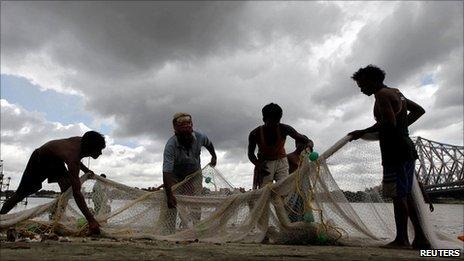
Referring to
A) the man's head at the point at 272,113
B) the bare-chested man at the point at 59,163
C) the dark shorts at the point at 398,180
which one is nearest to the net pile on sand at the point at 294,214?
the dark shorts at the point at 398,180

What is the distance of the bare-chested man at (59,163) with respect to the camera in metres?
4.88

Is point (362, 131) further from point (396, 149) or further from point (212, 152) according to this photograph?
point (212, 152)

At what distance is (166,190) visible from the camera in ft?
17.6

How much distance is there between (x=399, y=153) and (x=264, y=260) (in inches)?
82.4

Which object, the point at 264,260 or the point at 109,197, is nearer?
the point at 264,260

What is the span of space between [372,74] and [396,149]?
2.69 ft

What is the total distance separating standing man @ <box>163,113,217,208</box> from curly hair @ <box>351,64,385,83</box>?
2355mm

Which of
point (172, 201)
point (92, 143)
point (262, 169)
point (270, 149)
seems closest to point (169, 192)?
point (172, 201)

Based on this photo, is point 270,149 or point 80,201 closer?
point 80,201

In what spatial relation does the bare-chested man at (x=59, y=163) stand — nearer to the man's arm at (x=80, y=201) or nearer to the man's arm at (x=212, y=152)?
the man's arm at (x=80, y=201)

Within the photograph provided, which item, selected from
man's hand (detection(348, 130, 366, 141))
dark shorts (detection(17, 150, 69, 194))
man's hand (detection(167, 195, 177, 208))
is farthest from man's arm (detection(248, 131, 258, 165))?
dark shorts (detection(17, 150, 69, 194))

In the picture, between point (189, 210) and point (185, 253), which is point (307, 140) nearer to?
point (189, 210)

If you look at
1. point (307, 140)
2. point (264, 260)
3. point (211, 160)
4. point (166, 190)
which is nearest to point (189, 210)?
point (166, 190)

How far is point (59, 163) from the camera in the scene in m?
5.39
